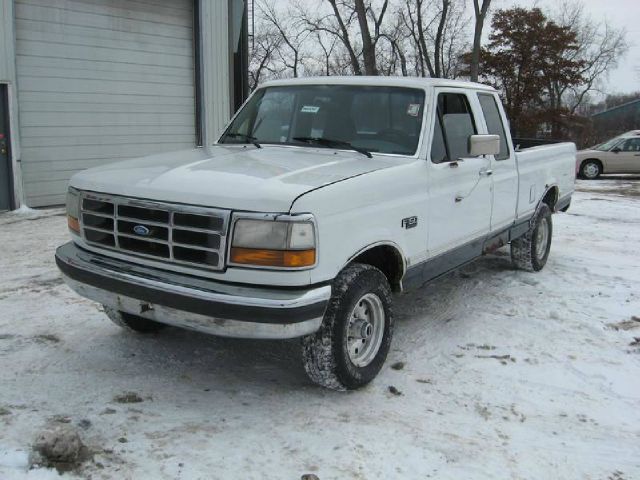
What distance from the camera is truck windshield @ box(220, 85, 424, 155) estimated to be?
4574 millimetres

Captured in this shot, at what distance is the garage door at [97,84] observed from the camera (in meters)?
10.7

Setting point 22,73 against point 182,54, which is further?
point 182,54

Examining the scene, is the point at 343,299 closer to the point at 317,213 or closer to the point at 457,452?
the point at 317,213

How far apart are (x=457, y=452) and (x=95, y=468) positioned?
1810 millimetres

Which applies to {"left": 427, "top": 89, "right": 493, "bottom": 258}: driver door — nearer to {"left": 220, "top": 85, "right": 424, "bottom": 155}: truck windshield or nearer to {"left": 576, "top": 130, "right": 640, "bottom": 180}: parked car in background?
{"left": 220, "top": 85, "right": 424, "bottom": 155}: truck windshield

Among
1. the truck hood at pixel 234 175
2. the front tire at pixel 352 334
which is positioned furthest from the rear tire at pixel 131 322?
the front tire at pixel 352 334

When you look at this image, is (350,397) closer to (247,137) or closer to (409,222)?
(409,222)

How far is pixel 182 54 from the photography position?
1312 centimetres

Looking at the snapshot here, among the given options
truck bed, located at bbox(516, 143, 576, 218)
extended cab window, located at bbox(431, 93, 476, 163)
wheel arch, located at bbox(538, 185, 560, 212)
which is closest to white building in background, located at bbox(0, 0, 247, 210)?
extended cab window, located at bbox(431, 93, 476, 163)

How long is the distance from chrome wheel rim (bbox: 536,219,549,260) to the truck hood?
133 inches

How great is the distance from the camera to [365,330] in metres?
3.96

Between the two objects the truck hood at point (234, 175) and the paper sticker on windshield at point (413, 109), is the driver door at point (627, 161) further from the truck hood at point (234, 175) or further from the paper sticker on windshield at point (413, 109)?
the truck hood at point (234, 175)

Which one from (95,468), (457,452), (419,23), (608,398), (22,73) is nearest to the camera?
(95,468)

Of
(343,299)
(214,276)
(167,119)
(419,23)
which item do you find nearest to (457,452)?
(343,299)
